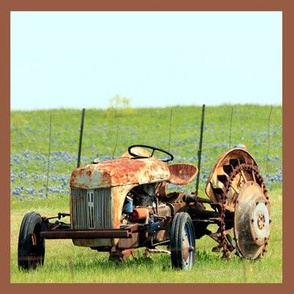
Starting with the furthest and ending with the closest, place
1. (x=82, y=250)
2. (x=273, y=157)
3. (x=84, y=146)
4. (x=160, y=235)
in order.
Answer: (x=84, y=146) → (x=273, y=157) → (x=82, y=250) → (x=160, y=235)

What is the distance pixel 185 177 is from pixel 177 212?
0.80m

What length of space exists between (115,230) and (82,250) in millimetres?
3363

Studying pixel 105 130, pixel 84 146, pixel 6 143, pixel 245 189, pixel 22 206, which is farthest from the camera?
pixel 105 130

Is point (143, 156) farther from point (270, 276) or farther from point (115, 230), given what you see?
point (270, 276)

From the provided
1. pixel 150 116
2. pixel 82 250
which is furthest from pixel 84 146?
pixel 82 250

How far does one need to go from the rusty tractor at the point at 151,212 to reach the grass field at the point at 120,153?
11.2 inches

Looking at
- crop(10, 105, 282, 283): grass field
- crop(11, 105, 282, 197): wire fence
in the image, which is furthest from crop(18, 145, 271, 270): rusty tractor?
crop(11, 105, 282, 197): wire fence

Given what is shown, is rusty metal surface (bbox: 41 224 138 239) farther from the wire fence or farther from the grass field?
the wire fence

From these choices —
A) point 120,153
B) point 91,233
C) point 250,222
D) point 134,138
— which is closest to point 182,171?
point 250,222

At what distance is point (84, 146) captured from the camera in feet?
133

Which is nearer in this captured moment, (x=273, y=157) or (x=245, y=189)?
(x=245, y=189)

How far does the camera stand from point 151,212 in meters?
16.1

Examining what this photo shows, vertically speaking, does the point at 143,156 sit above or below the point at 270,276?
above

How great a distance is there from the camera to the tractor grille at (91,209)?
15266 mm
